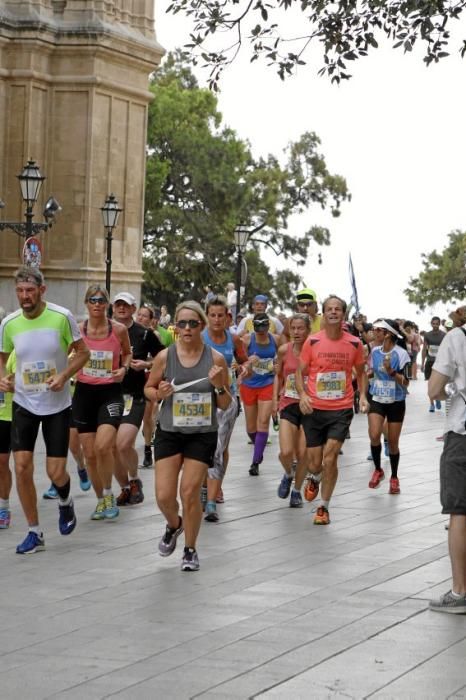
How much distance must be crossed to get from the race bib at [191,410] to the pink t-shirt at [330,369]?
106 inches

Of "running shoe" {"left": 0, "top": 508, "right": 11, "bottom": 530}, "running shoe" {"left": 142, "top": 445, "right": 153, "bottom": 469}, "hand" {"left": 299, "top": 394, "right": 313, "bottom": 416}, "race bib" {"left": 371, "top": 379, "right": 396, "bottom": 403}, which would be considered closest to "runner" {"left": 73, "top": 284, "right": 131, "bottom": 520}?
"running shoe" {"left": 0, "top": 508, "right": 11, "bottom": 530}

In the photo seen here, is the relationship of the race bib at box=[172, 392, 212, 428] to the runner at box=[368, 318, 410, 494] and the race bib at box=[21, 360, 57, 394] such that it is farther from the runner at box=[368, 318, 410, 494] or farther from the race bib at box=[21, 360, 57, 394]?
the runner at box=[368, 318, 410, 494]

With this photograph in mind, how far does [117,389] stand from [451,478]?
452cm

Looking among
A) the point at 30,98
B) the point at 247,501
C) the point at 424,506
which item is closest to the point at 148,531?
the point at 247,501

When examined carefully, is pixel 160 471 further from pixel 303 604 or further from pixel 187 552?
pixel 303 604

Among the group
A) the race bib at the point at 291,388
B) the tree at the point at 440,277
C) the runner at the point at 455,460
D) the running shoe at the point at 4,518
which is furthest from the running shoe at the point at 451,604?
the tree at the point at 440,277

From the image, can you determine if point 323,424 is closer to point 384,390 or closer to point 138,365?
point 138,365

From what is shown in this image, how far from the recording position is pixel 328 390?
42.5 feet

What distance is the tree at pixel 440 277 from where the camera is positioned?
347ft

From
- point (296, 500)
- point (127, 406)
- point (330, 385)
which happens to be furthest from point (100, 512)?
point (330, 385)

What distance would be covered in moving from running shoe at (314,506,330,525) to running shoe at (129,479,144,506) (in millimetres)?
1744

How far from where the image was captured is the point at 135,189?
39.4 metres

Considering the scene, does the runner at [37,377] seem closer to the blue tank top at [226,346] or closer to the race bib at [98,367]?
the race bib at [98,367]

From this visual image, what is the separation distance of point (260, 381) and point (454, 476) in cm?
791
